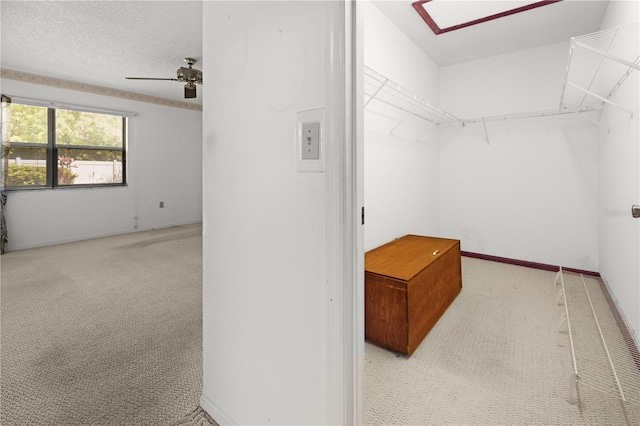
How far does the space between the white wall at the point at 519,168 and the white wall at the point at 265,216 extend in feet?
11.2

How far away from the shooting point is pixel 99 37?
2979 mm

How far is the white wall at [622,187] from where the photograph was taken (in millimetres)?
1843

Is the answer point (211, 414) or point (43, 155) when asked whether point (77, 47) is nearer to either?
point (43, 155)

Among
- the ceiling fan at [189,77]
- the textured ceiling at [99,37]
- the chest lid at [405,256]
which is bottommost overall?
the chest lid at [405,256]

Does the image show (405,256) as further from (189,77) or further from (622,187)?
(189,77)

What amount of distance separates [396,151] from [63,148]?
15.9 feet

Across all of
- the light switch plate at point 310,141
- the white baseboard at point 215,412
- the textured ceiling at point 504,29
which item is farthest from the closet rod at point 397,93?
the white baseboard at point 215,412

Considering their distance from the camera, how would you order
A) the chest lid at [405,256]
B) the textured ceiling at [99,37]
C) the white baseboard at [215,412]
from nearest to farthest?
the white baseboard at [215,412]
the chest lid at [405,256]
the textured ceiling at [99,37]

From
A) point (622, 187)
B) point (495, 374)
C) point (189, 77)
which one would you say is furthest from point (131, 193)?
point (622, 187)

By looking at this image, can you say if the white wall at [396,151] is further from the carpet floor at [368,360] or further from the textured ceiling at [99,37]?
the textured ceiling at [99,37]

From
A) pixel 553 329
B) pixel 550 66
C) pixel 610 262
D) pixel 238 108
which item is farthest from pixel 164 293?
pixel 550 66

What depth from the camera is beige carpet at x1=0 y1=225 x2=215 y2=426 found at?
1376 millimetres

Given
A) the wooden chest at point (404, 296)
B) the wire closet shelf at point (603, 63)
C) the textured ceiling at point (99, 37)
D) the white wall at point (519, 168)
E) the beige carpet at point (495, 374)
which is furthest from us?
the white wall at point (519, 168)

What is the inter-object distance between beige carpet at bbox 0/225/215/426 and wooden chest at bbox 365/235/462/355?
1.07 metres
